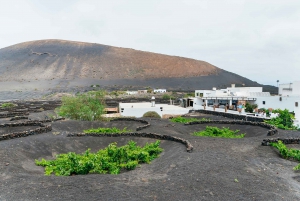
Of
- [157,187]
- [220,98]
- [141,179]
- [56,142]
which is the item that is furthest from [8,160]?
[220,98]

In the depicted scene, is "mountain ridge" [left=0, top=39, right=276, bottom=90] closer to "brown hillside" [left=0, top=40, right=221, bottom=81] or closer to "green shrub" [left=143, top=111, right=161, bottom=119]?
"brown hillside" [left=0, top=40, right=221, bottom=81]

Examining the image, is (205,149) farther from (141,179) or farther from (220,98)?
(220,98)

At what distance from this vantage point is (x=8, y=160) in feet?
40.6

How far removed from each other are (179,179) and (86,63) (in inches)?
5143

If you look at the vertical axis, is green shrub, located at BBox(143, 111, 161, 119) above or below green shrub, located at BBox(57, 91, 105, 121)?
below

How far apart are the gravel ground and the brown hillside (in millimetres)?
109342

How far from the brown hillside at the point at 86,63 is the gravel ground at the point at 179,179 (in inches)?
4305

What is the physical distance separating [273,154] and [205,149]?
11.6 ft

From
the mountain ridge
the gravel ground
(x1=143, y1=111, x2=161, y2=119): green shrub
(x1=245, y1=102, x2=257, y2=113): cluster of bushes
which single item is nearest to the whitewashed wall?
(x1=143, y1=111, x2=161, y2=119): green shrub

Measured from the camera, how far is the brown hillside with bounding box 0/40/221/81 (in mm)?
122938

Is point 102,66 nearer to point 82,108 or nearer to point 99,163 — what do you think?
point 82,108

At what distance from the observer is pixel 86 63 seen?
13388 centimetres

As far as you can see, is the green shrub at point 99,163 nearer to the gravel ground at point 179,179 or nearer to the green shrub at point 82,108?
the gravel ground at point 179,179

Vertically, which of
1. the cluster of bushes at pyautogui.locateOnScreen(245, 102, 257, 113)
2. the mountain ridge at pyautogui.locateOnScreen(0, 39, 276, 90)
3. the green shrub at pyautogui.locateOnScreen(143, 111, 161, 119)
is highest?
the mountain ridge at pyautogui.locateOnScreen(0, 39, 276, 90)
